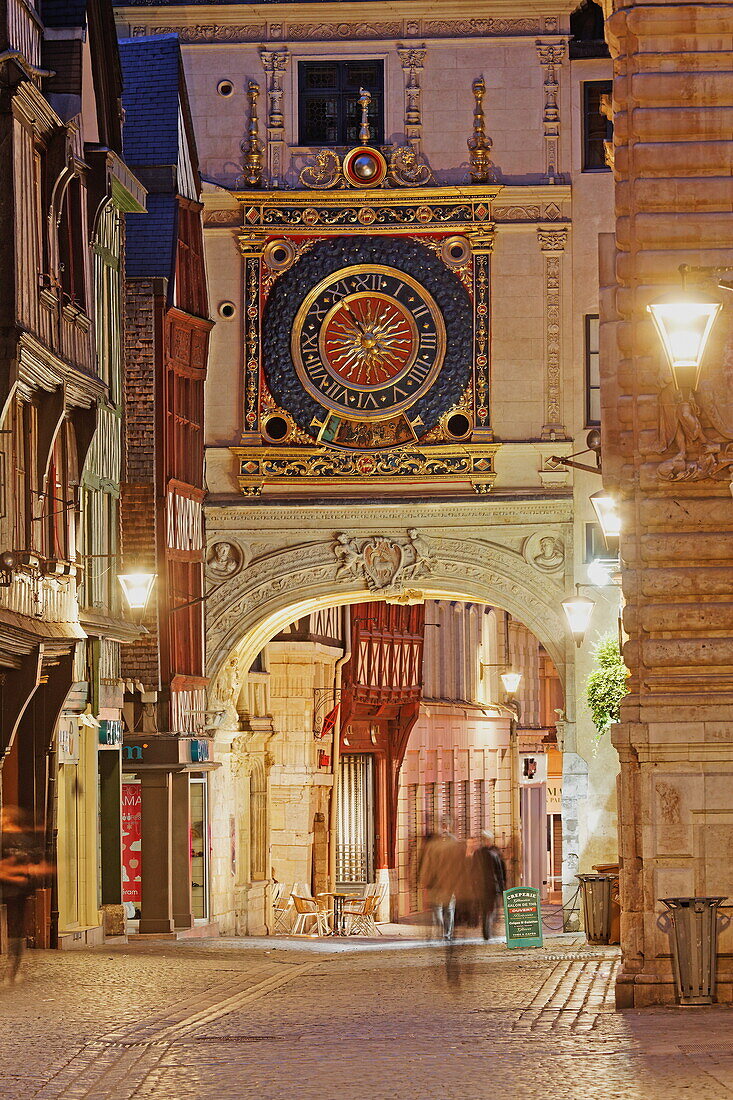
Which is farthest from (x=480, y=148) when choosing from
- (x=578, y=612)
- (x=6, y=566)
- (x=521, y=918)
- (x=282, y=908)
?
(x=6, y=566)

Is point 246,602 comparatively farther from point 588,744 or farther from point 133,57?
point 133,57

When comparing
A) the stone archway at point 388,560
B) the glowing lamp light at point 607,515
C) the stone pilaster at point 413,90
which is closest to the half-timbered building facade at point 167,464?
the stone archway at point 388,560

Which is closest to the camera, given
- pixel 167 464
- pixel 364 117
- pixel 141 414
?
pixel 141 414

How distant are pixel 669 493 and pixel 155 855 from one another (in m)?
17.7

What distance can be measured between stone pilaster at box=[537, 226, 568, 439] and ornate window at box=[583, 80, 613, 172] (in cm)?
115

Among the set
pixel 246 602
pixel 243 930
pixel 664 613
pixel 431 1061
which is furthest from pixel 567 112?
pixel 431 1061

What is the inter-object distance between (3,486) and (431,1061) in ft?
33.3

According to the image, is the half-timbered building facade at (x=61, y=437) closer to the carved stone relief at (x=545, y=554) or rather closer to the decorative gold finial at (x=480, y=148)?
the decorative gold finial at (x=480, y=148)

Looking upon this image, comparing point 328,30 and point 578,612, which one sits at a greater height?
point 328,30

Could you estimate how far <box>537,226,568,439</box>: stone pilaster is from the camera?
32.2 meters

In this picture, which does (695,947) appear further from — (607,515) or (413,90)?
(413,90)

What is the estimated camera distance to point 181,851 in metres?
30.7

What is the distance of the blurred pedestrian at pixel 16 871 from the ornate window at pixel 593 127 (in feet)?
49.2

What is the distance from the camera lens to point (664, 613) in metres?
13.4
